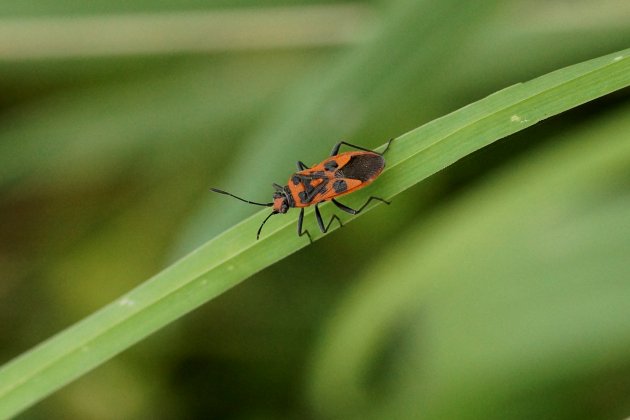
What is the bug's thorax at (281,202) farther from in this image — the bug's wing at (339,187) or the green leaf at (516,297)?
the green leaf at (516,297)

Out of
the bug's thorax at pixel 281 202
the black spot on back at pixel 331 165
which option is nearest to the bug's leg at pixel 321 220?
→ the bug's thorax at pixel 281 202

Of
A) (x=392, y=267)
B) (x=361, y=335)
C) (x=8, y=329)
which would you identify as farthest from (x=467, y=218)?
(x=8, y=329)

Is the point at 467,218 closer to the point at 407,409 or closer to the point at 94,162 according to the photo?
the point at 407,409

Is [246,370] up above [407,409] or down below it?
above

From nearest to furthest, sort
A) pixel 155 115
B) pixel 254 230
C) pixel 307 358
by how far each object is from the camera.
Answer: pixel 254 230
pixel 307 358
pixel 155 115

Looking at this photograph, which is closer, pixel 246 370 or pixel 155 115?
pixel 246 370

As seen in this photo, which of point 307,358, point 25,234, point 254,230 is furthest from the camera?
point 25,234

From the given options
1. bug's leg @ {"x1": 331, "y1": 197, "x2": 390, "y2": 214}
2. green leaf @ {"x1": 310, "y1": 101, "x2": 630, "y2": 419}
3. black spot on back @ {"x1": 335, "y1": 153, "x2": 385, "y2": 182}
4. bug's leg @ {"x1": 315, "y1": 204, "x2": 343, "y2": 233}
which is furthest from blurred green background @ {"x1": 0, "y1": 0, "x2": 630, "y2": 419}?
bug's leg @ {"x1": 315, "y1": 204, "x2": 343, "y2": 233}

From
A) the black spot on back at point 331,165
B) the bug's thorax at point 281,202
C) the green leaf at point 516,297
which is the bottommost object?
the green leaf at point 516,297
